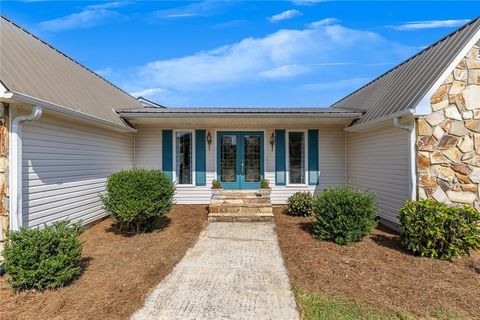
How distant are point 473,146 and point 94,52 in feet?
40.1

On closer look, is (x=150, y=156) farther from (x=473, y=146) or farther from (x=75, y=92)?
(x=473, y=146)

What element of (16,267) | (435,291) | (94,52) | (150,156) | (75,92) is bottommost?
(435,291)

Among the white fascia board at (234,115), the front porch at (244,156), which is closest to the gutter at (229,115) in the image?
the white fascia board at (234,115)

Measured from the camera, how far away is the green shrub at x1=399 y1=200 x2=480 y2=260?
4656 mm

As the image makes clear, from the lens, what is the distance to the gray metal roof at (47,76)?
4.70 meters

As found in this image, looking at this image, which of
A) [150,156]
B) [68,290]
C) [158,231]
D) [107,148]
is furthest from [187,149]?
[68,290]

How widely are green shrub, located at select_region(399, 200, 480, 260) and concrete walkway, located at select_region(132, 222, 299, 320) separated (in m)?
2.49

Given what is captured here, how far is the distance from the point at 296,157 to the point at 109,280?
7176 millimetres

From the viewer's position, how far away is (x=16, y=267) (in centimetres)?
352

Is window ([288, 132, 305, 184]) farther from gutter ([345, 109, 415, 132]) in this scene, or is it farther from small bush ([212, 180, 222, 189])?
small bush ([212, 180, 222, 189])

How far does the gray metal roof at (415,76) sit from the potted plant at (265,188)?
3360 millimetres

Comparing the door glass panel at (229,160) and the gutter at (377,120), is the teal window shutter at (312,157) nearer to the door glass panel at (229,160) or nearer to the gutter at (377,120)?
the gutter at (377,120)

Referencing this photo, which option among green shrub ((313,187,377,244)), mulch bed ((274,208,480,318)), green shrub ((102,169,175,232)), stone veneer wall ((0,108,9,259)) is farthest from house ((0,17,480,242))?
mulch bed ((274,208,480,318))

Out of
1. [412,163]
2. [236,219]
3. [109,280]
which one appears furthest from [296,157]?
[109,280]
